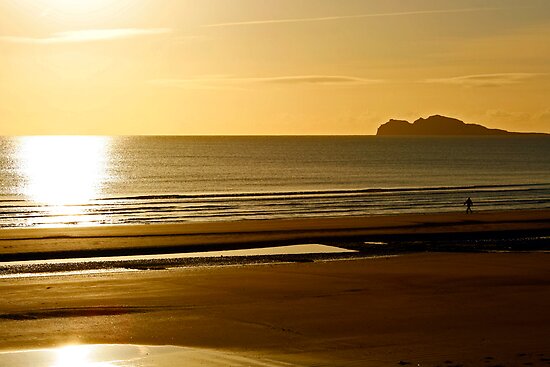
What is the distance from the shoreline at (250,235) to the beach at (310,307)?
0.36 m

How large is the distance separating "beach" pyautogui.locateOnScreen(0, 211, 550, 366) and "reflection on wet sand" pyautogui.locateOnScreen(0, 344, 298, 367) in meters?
0.40

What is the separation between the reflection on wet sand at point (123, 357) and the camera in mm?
14250

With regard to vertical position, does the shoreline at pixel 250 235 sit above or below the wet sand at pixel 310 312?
above

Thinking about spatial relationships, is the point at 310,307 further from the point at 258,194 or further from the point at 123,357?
the point at 258,194

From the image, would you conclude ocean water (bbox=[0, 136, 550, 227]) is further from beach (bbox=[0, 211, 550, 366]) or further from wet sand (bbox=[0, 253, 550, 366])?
wet sand (bbox=[0, 253, 550, 366])

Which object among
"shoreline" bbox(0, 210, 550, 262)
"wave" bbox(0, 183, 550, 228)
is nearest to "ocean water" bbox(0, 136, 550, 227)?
"wave" bbox(0, 183, 550, 228)

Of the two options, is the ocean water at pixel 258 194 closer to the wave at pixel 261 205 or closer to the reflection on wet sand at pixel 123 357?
the wave at pixel 261 205

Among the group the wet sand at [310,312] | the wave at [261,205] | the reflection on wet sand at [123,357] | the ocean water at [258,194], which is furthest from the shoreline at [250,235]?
the reflection on wet sand at [123,357]

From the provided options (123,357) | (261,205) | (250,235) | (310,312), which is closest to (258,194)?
(261,205)

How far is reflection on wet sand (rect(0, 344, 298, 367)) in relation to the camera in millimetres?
14250

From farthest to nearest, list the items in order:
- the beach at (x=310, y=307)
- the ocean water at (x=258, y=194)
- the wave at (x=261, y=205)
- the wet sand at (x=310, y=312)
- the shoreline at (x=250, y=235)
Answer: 1. the ocean water at (x=258, y=194)
2. the wave at (x=261, y=205)
3. the shoreline at (x=250, y=235)
4. the beach at (x=310, y=307)
5. the wet sand at (x=310, y=312)

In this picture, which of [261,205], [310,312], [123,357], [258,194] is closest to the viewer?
[123,357]

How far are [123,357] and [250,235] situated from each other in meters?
25.2

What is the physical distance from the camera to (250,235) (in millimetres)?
40000
